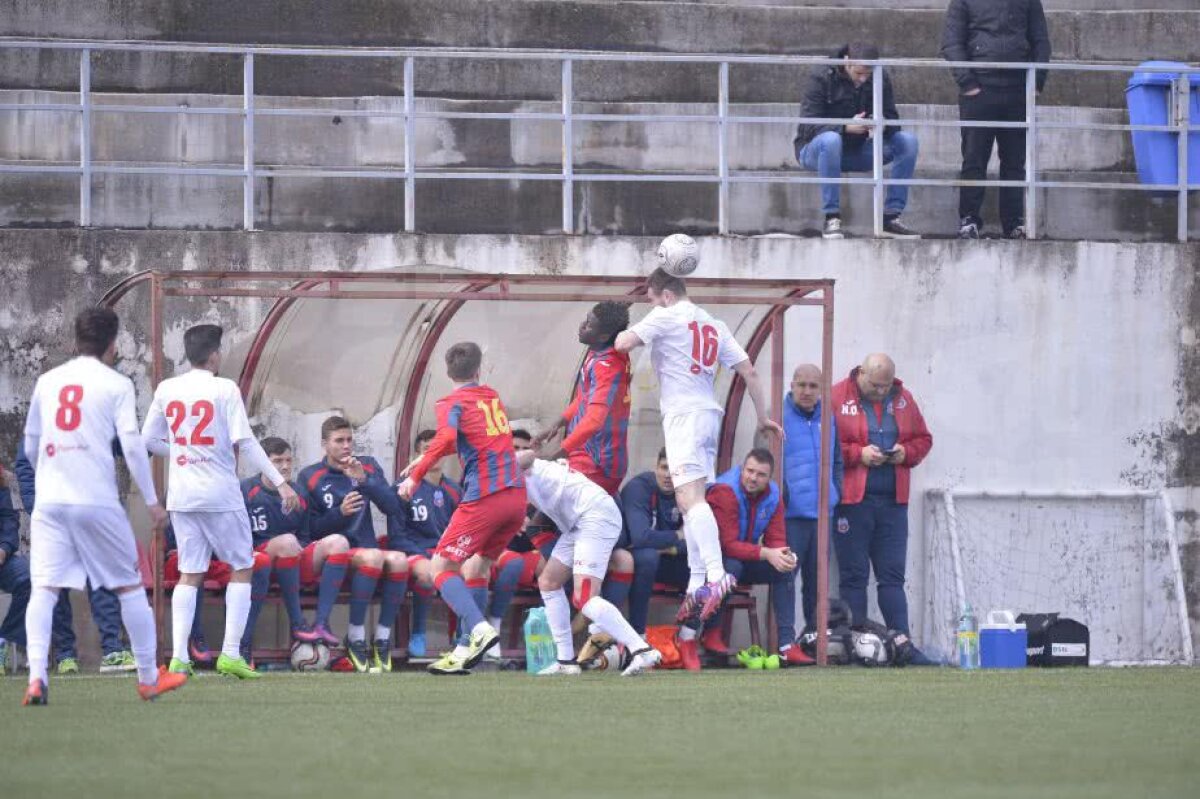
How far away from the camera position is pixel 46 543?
379 inches

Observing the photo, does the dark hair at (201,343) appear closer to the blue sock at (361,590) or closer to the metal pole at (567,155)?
the blue sock at (361,590)

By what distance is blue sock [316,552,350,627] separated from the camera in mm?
13125

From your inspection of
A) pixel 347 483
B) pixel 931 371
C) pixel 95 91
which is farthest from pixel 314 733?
pixel 95 91

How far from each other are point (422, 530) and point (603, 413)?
1.96 metres

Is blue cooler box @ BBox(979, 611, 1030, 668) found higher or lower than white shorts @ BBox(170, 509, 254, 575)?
lower

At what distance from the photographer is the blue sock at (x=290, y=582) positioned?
1305cm

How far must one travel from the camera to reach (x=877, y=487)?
14.2 metres

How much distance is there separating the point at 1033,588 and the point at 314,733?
25.6 feet

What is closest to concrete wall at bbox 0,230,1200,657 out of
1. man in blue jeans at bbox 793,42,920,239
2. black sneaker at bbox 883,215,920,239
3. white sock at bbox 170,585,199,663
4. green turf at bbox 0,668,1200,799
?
black sneaker at bbox 883,215,920,239

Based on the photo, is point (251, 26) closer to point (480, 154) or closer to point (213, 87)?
point (213, 87)

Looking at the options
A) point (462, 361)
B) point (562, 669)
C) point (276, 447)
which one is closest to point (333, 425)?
point (276, 447)

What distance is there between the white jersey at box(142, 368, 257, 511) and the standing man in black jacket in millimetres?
6112

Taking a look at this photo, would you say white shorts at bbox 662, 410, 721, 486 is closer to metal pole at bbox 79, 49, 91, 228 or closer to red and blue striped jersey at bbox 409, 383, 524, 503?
red and blue striped jersey at bbox 409, 383, 524, 503

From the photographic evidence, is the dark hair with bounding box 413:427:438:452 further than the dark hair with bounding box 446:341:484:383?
Yes
